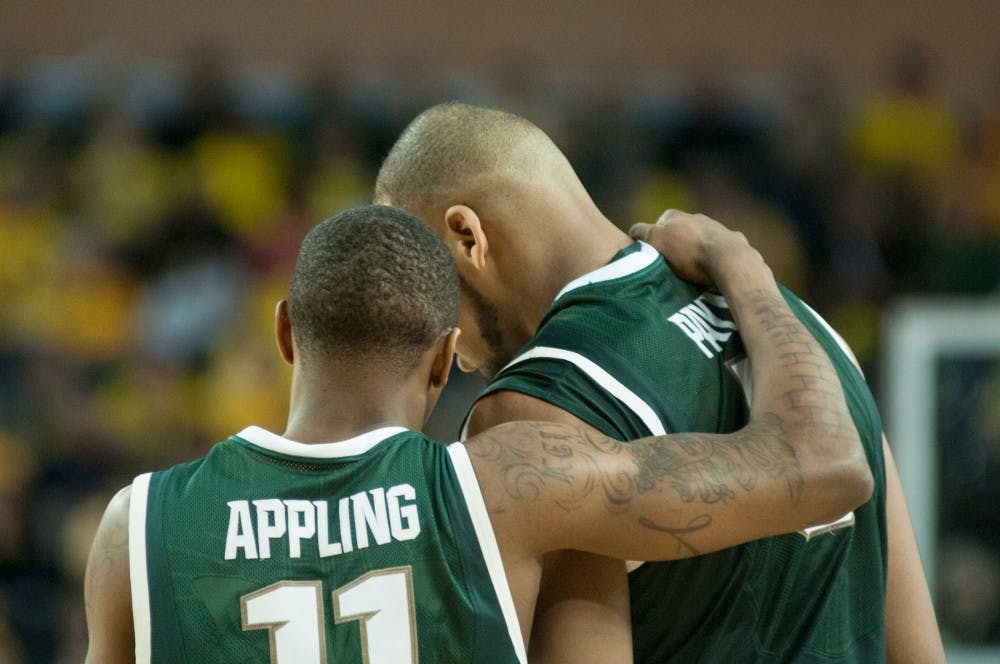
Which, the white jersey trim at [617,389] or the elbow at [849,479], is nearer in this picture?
the elbow at [849,479]

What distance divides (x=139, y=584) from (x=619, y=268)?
116 centimetres

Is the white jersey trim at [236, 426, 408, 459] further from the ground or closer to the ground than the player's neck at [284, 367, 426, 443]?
closer to the ground

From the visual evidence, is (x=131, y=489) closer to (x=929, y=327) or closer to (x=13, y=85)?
(x=929, y=327)

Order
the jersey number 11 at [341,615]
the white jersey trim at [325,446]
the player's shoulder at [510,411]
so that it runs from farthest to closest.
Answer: the player's shoulder at [510,411] → the white jersey trim at [325,446] → the jersey number 11 at [341,615]

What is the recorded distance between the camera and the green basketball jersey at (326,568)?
2305 mm

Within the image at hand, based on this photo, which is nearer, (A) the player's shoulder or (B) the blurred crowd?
→ (A) the player's shoulder

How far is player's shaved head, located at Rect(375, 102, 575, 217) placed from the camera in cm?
312

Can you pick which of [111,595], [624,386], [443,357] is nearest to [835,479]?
[624,386]

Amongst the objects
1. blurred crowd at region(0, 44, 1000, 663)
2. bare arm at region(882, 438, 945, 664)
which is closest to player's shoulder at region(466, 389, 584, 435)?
bare arm at region(882, 438, 945, 664)

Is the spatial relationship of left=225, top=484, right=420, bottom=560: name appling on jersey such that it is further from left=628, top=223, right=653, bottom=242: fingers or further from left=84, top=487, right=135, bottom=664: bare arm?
left=628, top=223, right=653, bottom=242: fingers

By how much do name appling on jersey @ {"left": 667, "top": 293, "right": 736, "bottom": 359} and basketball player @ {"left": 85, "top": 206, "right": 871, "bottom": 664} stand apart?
0.27m

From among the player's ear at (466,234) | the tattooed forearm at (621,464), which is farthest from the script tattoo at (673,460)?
the player's ear at (466,234)

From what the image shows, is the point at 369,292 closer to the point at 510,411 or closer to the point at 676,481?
the point at 510,411

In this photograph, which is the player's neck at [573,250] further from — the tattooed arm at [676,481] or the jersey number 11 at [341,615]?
the jersey number 11 at [341,615]
